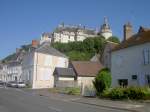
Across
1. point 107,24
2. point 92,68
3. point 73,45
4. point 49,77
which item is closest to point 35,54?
point 49,77

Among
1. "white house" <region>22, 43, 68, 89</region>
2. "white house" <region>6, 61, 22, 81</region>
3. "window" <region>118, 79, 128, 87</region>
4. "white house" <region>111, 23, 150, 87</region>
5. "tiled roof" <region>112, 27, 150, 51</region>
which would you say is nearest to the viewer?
"white house" <region>111, 23, 150, 87</region>

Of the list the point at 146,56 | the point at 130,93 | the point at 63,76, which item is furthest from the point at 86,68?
the point at 130,93

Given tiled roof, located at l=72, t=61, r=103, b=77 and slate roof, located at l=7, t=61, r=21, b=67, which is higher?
slate roof, located at l=7, t=61, r=21, b=67

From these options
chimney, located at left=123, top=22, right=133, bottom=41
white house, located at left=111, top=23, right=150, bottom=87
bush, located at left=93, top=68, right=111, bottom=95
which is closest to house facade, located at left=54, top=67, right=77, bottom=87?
chimney, located at left=123, top=22, right=133, bottom=41

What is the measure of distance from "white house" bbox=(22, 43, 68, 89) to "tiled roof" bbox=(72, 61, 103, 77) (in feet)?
18.9

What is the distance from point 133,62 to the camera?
111ft

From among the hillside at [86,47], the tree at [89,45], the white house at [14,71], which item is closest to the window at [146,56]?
the white house at [14,71]

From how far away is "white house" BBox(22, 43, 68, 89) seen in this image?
6074 centimetres

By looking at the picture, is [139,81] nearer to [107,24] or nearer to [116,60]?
[116,60]

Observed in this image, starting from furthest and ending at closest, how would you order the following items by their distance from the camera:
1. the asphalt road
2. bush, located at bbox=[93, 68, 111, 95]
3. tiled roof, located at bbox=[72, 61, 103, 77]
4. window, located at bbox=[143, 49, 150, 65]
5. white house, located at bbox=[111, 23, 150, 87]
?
tiled roof, located at bbox=[72, 61, 103, 77] < white house, located at bbox=[111, 23, 150, 87] < window, located at bbox=[143, 49, 150, 65] < bush, located at bbox=[93, 68, 111, 95] < the asphalt road

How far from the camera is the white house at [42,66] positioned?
6074 cm

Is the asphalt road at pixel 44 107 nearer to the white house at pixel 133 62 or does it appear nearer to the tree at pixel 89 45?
the white house at pixel 133 62

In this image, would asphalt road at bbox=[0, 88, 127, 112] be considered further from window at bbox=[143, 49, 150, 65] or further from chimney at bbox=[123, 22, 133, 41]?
chimney at bbox=[123, 22, 133, 41]

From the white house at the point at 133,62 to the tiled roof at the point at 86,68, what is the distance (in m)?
20.9
